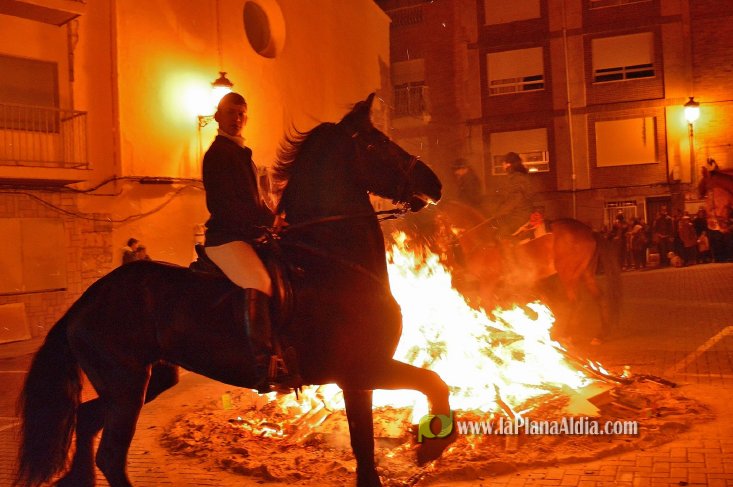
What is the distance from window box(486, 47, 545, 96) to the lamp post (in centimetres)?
743

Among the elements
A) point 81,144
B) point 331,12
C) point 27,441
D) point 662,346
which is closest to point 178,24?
point 81,144

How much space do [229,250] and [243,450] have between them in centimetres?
229

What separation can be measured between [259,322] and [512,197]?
6611 millimetres

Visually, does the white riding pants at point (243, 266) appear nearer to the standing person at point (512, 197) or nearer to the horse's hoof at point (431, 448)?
the horse's hoof at point (431, 448)

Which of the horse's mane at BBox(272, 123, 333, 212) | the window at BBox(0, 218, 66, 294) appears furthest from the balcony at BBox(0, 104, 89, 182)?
the horse's mane at BBox(272, 123, 333, 212)

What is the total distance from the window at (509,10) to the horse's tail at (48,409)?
34616mm

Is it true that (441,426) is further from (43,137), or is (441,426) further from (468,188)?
(43,137)

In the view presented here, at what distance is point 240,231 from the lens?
463 cm

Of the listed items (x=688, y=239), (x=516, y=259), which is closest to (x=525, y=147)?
(x=688, y=239)

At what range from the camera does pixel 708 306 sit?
14758 mm

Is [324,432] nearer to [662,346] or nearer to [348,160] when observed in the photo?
[348,160]

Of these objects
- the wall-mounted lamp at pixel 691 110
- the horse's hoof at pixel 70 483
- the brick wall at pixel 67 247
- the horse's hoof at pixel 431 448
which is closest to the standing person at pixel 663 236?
the wall-mounted lamp at pixel 691 110

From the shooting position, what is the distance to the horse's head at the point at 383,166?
188 inches

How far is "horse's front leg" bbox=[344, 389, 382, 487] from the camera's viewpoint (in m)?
4.51
